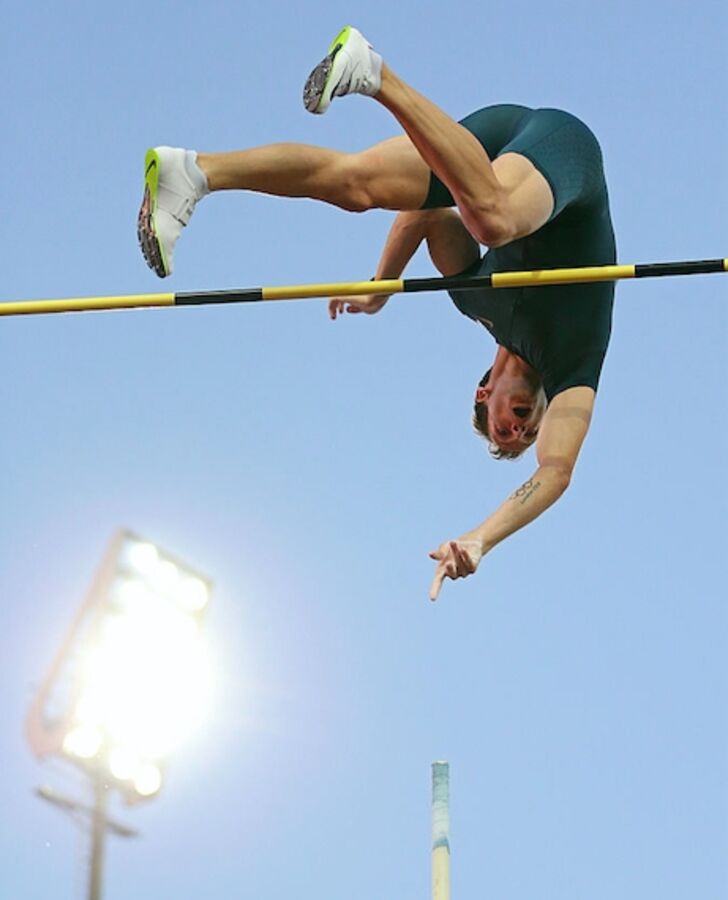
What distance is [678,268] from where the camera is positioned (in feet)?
17.2

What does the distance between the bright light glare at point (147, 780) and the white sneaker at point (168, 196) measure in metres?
4.75

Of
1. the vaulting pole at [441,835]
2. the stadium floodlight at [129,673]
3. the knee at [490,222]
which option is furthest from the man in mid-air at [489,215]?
the stadium floodlight at [129,673]

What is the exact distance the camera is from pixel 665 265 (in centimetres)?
524

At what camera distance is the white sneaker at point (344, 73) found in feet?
15.5

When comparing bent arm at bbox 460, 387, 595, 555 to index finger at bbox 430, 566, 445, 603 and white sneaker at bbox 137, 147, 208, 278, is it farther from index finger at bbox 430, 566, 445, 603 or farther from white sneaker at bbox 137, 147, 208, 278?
white sneaker at bbox 137, 147, 208, 278

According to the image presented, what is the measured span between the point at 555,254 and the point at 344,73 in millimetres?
890

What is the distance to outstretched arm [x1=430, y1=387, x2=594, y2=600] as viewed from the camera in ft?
16.9

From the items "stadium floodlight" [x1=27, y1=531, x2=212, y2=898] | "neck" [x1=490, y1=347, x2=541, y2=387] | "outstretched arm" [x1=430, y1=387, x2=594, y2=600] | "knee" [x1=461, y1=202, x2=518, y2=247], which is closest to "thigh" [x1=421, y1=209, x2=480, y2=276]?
"neck" [x1=490, y1=347, x2=541, y2=387]

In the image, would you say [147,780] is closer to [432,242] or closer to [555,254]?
[432,242]

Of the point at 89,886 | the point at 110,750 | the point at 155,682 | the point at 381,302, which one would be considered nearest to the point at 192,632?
the point at 155,682

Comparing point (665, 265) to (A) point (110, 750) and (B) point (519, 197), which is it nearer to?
(B) point (519, 197)

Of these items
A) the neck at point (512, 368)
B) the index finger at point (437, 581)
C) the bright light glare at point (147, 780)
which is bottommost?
the index finger at point (437, 581)

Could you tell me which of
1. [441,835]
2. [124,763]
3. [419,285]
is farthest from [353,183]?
[124,763]

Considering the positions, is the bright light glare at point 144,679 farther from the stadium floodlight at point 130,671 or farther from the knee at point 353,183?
the knee at point 353,183
